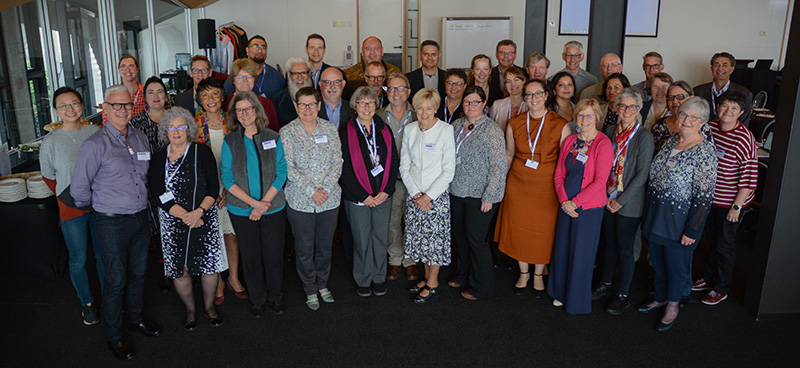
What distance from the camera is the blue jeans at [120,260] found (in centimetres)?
293

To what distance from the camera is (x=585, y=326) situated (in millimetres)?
3410

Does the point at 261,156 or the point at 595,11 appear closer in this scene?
the point at 261,156

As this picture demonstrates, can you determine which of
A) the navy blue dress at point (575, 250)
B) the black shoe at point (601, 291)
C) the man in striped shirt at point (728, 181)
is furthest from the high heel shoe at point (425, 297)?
the man in striped shirt at point (728, 181)

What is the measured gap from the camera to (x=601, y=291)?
380 centimetres

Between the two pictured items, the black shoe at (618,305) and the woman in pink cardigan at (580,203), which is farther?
the black shoe at (618,305)

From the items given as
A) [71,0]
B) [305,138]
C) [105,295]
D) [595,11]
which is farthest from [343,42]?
[105,295]

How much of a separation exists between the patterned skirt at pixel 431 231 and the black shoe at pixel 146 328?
5.86ft

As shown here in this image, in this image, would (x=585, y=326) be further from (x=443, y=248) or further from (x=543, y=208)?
(x=443, y=248)

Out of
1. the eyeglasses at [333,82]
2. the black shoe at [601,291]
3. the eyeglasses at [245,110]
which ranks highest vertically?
the eyeglasses at [333,82]

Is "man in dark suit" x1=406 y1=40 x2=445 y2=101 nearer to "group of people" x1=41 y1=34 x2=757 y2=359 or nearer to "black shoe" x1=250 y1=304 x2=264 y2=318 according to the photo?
"group of people" x1=41 y1=34 x2=757 y2=359

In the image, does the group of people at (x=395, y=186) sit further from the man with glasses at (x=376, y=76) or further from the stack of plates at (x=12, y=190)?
the stack of plates at (x=12, y=190)

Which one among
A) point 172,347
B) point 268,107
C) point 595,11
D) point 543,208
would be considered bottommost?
point 172,347

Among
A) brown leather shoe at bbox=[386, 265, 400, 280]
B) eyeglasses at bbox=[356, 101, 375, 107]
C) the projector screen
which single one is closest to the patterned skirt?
brown leather shoe at bbox=[386, 265, 400, 280]

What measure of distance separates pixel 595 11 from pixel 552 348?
3701 millimetres
